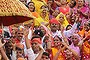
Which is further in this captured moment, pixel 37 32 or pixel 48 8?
pixel 48 8

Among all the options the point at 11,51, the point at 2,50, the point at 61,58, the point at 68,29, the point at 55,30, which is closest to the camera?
the point at 2,50

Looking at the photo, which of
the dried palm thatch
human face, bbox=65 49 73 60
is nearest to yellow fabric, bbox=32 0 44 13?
human face, bbox=65 49 73 60

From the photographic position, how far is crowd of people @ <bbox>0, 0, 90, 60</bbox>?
6.70 meters

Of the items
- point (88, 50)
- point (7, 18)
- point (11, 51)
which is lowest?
point (88, 50)

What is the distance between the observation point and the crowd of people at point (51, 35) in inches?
264

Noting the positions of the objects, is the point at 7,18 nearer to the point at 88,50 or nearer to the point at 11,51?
the point at 11,51

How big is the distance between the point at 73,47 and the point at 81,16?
2.70m

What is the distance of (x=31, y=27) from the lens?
27.7 feet

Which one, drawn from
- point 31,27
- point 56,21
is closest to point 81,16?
point 56,21

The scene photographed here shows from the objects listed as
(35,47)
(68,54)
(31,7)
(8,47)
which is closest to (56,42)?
(68,54)

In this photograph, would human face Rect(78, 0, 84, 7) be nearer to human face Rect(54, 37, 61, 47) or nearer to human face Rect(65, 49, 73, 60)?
human face Rect(54, 37, 61, 47)

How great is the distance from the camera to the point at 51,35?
8430 millimetres

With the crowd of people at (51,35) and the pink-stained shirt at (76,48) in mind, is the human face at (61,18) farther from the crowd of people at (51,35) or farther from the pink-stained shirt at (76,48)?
the pink-stained shirt at (76,48)

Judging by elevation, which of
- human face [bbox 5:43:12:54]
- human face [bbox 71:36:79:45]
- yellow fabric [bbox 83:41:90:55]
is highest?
human face [bbox 5:43:12:54]
